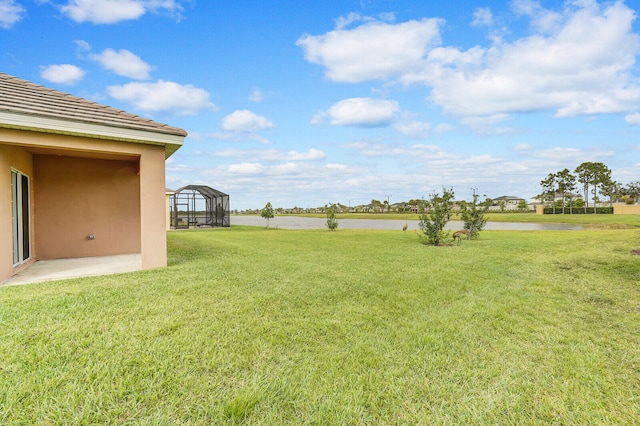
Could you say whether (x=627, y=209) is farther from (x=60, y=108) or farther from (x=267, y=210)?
(x=60, y=108)

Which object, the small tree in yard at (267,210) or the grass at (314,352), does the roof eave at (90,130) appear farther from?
the small tree in yard at (267,210)

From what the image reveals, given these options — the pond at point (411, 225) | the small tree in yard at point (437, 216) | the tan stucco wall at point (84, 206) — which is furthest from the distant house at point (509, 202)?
the tan stucco wall at point (84, 206)

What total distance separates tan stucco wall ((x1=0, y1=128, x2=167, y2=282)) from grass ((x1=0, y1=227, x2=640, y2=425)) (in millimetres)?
1473

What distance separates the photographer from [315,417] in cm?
229

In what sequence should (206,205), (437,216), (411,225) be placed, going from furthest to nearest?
(411,225) < (206,205) < (437,216)

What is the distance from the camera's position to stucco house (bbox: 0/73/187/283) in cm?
602

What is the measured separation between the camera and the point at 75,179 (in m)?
9.19

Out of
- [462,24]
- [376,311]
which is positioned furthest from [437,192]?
[376,311]

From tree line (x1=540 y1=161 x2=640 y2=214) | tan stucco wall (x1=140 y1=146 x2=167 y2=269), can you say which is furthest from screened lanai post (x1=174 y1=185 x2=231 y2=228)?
tree line (x1=540 y1=161 x2=640 y2=214)

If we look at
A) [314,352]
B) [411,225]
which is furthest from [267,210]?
[314,352]

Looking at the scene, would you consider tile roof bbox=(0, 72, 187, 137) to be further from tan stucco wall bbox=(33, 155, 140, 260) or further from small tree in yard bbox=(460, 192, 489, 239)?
small tree in yard bbox=(460, 192, 489, 239)

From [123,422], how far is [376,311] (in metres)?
3.17

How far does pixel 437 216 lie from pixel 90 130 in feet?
37.2

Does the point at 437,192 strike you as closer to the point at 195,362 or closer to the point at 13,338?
the point at 195,362
